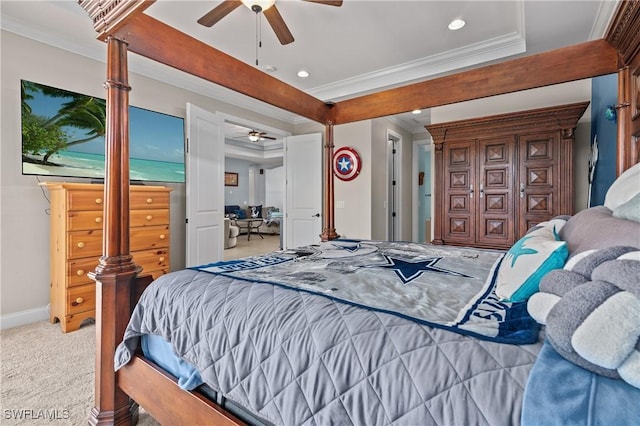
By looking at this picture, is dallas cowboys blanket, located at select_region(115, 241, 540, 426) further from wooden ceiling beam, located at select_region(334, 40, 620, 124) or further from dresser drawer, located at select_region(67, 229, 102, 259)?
dresser drawer, located at select_region(67, 229, 102, 259)

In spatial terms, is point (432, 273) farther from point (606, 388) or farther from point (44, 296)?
point (44, 296)

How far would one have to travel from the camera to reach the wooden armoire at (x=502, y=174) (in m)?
2.96

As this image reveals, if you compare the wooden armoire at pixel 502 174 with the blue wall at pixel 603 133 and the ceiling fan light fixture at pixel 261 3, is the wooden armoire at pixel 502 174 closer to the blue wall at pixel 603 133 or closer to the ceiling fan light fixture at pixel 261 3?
the blue wall at pixel 603 133

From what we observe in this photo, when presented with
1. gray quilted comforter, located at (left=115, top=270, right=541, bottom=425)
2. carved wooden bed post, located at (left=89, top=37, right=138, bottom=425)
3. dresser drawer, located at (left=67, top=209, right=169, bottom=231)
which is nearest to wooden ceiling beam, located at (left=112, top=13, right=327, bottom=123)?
carved wooden bed post, located at (left=89, top=37, right=138, bottom=425)

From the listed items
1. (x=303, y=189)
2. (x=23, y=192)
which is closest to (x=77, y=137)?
(x=23, y=192)

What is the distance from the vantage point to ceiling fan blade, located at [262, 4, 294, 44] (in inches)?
83.1

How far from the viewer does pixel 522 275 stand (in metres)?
0.95

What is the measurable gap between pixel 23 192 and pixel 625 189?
3948 millimetres

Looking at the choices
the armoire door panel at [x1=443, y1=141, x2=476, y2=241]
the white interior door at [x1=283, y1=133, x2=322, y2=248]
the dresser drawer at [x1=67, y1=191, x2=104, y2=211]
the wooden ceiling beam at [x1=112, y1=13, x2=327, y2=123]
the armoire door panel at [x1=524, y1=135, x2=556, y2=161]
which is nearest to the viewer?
the wooden ceiling beam at [x1=112, y1=13, x2=327, y2=123]

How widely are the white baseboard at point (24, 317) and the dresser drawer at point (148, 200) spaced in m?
1.20

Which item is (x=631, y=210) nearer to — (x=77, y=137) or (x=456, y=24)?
(x=456, y=24)

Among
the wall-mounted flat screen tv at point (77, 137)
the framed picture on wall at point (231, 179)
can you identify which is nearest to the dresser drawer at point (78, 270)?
the wall-mounted flat screen tv at point (77, 137)

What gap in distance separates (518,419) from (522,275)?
1.71 feet

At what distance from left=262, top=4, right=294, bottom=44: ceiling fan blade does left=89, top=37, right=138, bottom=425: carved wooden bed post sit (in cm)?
114
